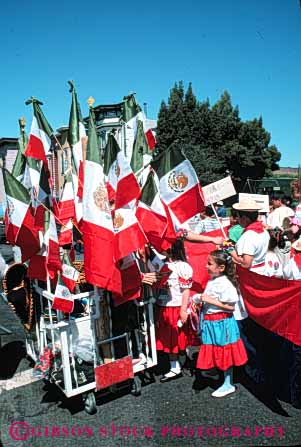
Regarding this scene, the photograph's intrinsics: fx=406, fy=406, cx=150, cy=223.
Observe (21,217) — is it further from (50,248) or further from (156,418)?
(156,418)

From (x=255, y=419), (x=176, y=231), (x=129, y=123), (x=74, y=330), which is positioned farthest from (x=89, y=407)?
(x=129, y=123)

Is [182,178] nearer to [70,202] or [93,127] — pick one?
[93,127]

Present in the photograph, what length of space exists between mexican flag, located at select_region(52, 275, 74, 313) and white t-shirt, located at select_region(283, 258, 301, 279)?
7.25ft

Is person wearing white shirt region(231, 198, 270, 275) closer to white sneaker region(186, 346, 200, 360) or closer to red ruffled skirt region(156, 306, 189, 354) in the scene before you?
red ruffled skirt region(156, 306, 189, 354)

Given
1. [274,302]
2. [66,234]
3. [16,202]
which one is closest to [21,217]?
[16,202]

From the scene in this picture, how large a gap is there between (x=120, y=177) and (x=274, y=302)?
6.22ft

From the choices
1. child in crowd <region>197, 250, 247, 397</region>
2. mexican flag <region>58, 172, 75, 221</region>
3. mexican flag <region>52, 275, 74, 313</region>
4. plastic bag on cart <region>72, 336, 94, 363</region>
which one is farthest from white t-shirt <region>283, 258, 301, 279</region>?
mexican flag <region>58, 172, 75, 221</region>

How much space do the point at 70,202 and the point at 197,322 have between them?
224cm

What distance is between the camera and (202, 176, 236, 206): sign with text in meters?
4.98

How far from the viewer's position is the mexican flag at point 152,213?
12.1 ft

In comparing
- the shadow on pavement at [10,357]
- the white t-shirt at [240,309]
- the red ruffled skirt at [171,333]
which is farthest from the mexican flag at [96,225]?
the shadow on pavement at [10,357]

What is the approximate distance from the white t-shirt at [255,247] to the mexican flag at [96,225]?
1.48 metres

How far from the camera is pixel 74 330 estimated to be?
3.75 metres

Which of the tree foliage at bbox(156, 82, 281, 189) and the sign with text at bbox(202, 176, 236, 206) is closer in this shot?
the sign with text at bbox(202, 176, 236, 206)
